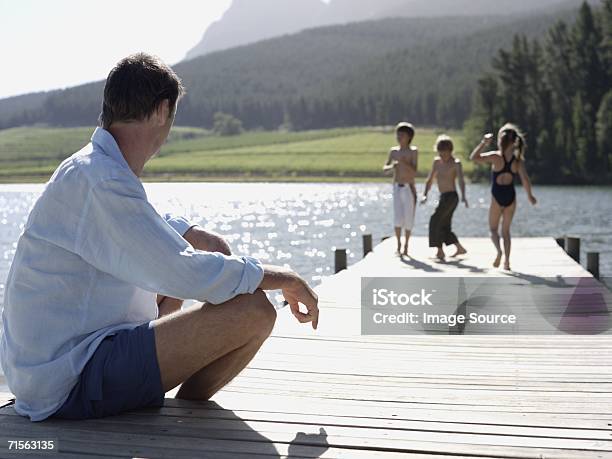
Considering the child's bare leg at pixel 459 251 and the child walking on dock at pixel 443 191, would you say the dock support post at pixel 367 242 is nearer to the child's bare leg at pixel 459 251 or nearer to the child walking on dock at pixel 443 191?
the child's bare leg at pixel 459 251

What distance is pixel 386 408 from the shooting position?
3977 millimetres

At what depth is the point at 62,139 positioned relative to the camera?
139250mm

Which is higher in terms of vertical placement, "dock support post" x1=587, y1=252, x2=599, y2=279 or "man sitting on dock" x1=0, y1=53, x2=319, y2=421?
"man sitting on dock" x1=0, y1=53, x2=319, y2=421

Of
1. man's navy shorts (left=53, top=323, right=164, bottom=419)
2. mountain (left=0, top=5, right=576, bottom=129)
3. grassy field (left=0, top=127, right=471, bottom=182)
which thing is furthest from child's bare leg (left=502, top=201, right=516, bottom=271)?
mountain (left=0, top=5, right=576, bottom=129)

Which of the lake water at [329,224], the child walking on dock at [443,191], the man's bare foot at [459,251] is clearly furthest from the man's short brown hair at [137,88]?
the lake water at [329,224]

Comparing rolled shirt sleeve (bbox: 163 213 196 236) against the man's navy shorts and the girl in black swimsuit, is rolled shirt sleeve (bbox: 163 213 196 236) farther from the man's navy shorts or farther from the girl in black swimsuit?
the girl in black swimsuit

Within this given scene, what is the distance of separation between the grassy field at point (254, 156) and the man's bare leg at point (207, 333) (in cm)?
8379

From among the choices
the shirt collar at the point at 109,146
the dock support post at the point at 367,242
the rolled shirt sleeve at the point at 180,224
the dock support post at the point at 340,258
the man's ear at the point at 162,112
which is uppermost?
the man's ear at the point at 162,112

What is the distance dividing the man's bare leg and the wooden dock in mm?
271

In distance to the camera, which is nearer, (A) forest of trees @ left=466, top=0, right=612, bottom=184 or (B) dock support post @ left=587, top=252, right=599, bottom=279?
(B) dock support post @ left=587, top=252, right=599, bottom=279

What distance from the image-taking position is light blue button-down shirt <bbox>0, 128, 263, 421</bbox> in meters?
3.11

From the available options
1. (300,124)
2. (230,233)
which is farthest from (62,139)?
(230,233)

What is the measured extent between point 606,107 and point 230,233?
44.6 meters

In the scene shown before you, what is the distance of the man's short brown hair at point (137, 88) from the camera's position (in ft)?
10.5
